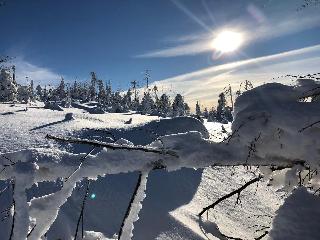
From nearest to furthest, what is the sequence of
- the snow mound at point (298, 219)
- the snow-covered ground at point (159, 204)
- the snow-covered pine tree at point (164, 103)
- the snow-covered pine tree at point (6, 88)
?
the snow mound at point (298, 219) → the snow-covered ground at point (159, 204) → the snow-covered pine tree at point (6, 88) → the snow-covered pine tree at point (164, 103)

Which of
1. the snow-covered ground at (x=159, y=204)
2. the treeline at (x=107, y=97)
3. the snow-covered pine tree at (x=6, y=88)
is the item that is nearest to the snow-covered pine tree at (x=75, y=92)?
the treeline at (x=107, y=97)

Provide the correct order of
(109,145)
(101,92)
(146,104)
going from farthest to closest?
(101,92)
(146,104)
(109,145)

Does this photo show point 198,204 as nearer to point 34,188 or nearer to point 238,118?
point 34,188

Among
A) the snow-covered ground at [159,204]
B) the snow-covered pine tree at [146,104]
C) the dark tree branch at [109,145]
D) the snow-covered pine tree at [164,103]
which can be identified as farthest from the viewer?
the snow-covered pine tree at [164,103]

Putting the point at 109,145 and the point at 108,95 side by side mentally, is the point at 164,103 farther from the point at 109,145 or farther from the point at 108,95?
the point at 109,145

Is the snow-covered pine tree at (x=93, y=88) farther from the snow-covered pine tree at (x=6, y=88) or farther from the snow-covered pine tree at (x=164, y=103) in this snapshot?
the snow-covered pine tree at (x=6, y=88)

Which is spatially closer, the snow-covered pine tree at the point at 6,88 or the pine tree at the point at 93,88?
the snow-covered pine tree at the point at 6,88

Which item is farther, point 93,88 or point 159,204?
point 93,88

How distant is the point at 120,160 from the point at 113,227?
5696 mm

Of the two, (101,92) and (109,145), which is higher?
(101,92)

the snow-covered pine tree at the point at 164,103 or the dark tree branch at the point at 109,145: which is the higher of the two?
the dark tree branch at the point at 109,145

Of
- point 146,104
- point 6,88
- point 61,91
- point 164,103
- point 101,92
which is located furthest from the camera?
point 61,91

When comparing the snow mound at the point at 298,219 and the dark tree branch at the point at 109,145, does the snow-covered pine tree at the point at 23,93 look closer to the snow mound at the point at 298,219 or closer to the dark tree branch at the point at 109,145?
the dark tree branch at the point at 109,145

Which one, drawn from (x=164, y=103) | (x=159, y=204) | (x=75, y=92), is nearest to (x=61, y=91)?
(x=75, y=92)
